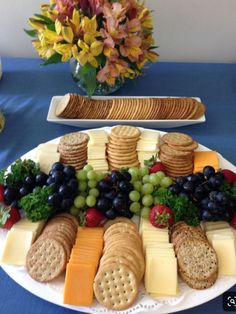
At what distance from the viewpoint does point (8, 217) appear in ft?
2.87

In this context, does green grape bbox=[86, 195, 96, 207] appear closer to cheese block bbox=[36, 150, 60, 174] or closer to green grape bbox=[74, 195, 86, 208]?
green grape bbox=[74, 195, 86, 208]

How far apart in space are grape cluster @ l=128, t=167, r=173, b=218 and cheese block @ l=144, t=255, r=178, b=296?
0.45 feet

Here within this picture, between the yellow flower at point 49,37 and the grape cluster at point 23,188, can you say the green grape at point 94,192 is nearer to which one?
the grape cluster at point 23,188

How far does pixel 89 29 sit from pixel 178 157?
42 centimetres

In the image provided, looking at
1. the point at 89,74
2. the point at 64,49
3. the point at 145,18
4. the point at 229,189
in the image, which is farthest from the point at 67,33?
the point at 229,189

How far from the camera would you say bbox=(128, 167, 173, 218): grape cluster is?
A: 3.01 feet

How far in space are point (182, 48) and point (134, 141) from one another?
73cm

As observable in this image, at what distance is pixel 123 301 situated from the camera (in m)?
0.75

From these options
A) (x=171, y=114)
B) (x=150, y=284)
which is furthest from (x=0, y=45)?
(x=150, y=284)

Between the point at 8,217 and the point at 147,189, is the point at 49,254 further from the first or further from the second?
the point at 147,189

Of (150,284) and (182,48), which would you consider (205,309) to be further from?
(182,48)

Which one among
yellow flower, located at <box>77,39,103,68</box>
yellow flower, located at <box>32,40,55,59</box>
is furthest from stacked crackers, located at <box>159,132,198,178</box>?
yellow flower, located at <box>32,40,55,59</box>

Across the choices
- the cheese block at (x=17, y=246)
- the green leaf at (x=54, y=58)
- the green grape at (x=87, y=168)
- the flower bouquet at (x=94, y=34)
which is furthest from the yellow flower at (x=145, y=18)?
the cheese block at (x=17, y=246)

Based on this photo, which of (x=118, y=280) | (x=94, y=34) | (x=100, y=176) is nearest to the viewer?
(x=118, y=280)
